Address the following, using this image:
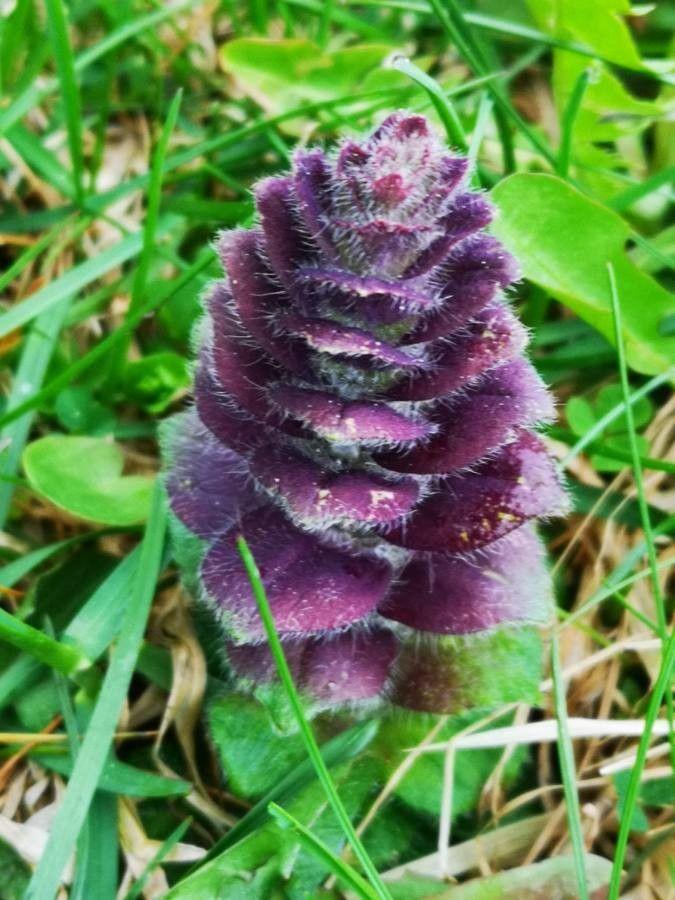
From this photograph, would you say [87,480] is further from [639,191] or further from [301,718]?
[639,191]

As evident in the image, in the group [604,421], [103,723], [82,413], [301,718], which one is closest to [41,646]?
[103,723]

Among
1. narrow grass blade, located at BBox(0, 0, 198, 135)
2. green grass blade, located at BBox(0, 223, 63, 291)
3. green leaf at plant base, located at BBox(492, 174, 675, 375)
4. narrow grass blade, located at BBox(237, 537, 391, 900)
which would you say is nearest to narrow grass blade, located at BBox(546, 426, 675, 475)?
green leaf at plant base, located at BBox(492, 174, 675, 375)

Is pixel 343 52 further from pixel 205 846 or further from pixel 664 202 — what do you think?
pixel 205 846

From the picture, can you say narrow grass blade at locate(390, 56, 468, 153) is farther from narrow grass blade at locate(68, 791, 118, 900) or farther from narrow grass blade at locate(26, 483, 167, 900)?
narrow grass blade at locate(68, 791, 118, 900)

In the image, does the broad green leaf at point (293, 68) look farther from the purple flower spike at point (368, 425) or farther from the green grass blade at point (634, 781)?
the green grass blade at point (634, 781)

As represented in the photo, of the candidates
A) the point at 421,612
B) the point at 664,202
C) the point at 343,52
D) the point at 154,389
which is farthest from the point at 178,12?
the point at 421,612

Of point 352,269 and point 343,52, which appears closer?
point 352,269
